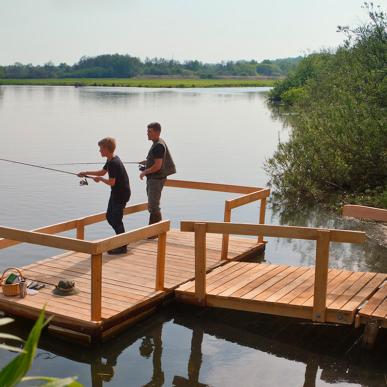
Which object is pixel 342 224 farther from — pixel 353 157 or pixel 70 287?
pixel 70 287

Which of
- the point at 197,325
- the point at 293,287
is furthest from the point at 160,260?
the point at 293,287

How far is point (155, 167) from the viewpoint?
943cm

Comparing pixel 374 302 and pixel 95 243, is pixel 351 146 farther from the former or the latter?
pixel 95 243

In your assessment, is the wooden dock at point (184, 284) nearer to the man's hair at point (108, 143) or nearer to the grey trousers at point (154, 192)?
the grey trousers at point (154, 192)

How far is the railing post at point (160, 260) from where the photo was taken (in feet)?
25.3

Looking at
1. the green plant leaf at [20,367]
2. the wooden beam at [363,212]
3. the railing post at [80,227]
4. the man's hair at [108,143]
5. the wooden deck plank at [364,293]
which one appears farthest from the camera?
the railing post at [80,227]

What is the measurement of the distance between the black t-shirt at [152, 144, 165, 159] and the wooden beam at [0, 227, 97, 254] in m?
2.88

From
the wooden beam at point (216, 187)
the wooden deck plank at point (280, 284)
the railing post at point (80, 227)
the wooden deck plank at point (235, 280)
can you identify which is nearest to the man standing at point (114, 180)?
the railing post at point (80, 227)

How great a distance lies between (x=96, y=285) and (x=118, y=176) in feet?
8.22

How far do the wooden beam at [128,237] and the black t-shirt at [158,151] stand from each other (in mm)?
1978

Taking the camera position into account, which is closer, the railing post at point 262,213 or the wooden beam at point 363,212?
the wooden beam at point 363,212

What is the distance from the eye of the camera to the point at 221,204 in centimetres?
1719

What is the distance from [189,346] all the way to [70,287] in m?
1.68

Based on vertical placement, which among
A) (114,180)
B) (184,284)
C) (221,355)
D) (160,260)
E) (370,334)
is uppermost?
(114,180)
